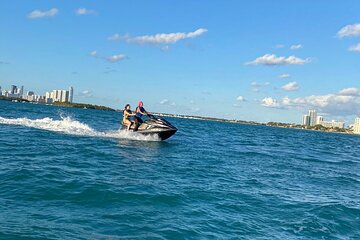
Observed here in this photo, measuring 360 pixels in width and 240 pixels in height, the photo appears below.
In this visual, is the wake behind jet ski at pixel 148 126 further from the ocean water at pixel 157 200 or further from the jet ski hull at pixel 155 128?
the ocean water at pixel 157 200

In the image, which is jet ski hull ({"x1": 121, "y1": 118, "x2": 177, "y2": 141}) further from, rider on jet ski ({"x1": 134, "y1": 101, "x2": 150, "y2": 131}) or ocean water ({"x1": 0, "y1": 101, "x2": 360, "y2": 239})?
ocean water ({"x1": 0, "y1": 101, "x2": 360, "y2": 239})

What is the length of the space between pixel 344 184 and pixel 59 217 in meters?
12.7

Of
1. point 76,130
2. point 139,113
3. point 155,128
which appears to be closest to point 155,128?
point 155,128

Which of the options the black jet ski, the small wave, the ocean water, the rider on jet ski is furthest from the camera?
the small wave

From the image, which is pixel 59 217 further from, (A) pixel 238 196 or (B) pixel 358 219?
(B) pixel 358 219

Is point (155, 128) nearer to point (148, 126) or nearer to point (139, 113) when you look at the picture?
point (148, 126)

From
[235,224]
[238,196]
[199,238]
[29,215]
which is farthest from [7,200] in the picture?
[238,196]

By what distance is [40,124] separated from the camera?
3066 cm

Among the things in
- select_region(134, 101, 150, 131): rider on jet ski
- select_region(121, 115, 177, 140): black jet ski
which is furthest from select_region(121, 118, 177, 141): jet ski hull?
select_region(134, 101, 150, 131): rider on jet ski

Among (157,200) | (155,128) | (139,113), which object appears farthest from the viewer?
(155,128)

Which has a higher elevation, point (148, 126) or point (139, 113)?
point (139, 113)

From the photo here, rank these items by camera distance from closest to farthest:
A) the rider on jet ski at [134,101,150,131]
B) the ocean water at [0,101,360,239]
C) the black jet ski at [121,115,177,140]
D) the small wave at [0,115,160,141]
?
the ocean water at [0,101,360,239] < the rider on jet ski at [134,101,150,131] < the black jet ski at [121,115,177,140] < the small wave at [0,115,160,141]

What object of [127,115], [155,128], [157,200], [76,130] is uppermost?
[127,115]

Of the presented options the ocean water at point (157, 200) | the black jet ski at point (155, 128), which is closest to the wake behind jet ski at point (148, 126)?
the black jet ski at point (155, 128)
